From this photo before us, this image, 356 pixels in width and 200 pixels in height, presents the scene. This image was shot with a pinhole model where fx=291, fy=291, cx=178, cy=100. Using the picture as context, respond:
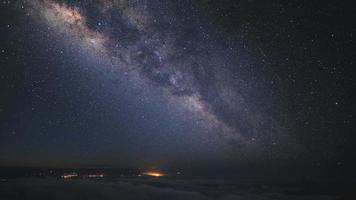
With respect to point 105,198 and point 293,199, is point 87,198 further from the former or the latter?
point 293,199

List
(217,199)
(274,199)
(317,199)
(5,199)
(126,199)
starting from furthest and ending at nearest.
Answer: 1. (317,199)
2. (274,199)
3. (217,199)
4. (126,199)
5. (5,199)

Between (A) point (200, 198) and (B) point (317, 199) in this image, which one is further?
(B) point (317, 199)

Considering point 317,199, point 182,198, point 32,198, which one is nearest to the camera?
point 32,198

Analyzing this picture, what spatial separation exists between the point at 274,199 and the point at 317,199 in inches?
725

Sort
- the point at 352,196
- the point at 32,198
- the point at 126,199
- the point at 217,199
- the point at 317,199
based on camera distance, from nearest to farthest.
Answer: the point at 352,196, the point at 32,198, the point at 126,199, the point at 217,199, the point at 317,199

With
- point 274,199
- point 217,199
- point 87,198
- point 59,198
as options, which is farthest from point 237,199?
point 59,198

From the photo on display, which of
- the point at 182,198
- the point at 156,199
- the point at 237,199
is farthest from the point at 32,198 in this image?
the point at 237,199

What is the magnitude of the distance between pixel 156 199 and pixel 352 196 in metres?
63.7

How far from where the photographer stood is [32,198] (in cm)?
5328

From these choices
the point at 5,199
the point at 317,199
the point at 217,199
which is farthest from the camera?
the point at 317,199

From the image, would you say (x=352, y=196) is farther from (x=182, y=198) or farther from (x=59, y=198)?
(x=182, y=198)

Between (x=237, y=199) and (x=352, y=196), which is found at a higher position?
(x=352, y=196)

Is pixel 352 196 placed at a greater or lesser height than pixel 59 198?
greater

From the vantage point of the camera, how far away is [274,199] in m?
87.9
